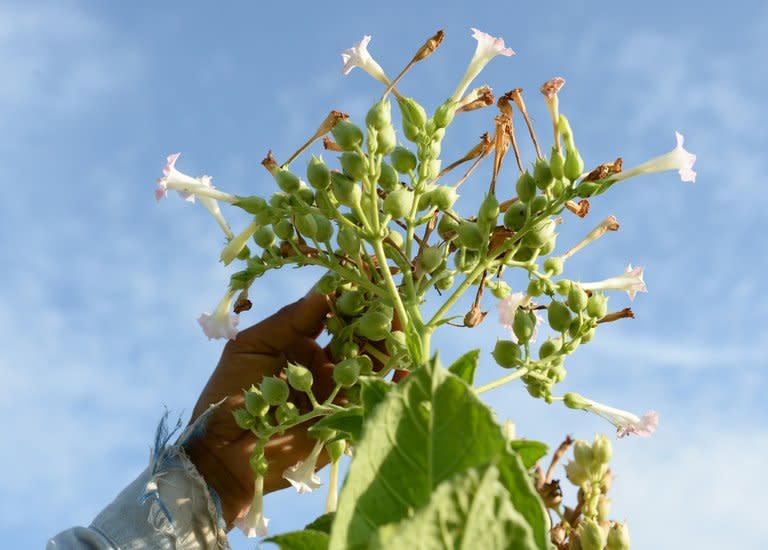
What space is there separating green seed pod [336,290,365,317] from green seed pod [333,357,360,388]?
112mm

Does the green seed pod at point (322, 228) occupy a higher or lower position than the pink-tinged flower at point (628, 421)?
higher

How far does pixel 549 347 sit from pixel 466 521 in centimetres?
83

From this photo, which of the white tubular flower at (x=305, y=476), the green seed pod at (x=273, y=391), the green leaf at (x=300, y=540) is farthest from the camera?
the white tubular flower at (x=305, y=476)

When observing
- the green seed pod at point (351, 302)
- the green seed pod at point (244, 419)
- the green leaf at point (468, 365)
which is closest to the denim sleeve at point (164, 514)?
the green seed pod at point (244, 419)

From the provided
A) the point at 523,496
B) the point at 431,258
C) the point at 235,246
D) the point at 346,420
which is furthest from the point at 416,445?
the point at 235,246

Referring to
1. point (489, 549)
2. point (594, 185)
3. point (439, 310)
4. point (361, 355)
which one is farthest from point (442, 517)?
point (361, 355)

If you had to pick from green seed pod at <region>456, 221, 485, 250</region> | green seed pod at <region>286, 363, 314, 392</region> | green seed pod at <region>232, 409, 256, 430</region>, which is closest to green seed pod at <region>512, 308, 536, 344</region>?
green seed pod at <region>456, 221, 485, 250</region>

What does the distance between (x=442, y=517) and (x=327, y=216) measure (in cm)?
83

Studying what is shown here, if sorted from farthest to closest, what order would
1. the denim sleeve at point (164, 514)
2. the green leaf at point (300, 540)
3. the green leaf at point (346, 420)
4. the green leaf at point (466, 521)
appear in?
the denim sleeve at point (164, 514)
the green leaf at point (346, 420)
the green leaf at point (300, 540)
the green leaf at point (466, 521)

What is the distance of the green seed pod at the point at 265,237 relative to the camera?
1.31 meters

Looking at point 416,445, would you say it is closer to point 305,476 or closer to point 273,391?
point 273,391

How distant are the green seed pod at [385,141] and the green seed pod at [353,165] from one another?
0.15ft

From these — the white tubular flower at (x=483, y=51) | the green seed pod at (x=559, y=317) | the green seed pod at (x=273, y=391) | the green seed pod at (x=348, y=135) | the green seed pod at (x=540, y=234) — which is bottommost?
the green seed pod at (x=559, y=317)

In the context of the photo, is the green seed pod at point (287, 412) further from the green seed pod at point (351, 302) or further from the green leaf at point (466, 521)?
the green leaf at point (466, 521)
